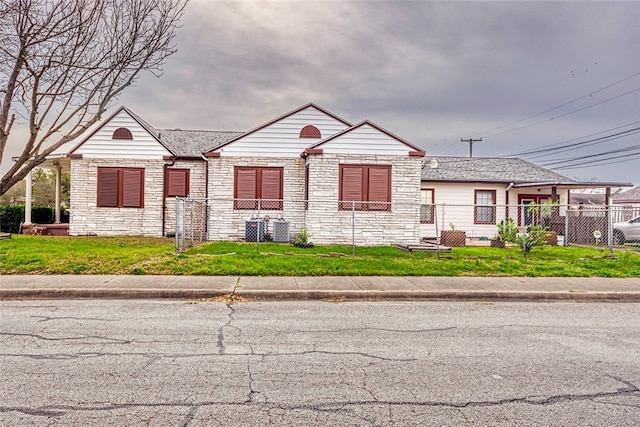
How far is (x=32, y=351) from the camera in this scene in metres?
5.31

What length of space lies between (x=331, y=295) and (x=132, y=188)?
1398 centimetres

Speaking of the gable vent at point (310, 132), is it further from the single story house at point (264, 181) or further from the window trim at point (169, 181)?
the window trim at point (169, 181)

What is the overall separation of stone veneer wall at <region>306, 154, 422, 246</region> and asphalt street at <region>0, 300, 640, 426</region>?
9742 mm

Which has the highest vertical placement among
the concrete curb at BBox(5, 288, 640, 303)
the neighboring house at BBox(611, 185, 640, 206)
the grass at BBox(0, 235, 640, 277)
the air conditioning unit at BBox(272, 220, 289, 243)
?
the neighboring house at BBox(611, 185, 640, 206)

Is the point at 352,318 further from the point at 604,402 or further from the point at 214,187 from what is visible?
the point at 214,187

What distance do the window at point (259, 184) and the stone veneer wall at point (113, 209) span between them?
3667 millimetres

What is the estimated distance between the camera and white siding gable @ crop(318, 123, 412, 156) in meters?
18.2

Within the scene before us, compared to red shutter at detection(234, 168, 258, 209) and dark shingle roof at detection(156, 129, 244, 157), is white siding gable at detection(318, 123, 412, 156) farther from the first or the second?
dark shingle roof at detection(156, 129, 244, 157)

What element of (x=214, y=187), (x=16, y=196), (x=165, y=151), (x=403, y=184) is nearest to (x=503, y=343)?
(x=403, y=184)

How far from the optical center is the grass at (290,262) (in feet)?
36.5

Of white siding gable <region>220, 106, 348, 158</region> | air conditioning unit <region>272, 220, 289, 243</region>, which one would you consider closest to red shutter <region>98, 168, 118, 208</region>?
white siding gable <region>220, 106, 348, 158</region>

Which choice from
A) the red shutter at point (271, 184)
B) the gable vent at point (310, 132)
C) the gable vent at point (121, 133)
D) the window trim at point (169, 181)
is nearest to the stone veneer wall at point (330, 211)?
the red shutter at point (271, 184)

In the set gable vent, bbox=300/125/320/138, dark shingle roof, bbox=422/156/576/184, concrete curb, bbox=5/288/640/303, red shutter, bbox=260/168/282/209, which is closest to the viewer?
concrete curb, bbox=5/288/640/303

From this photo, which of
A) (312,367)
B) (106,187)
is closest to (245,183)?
(106,187)
